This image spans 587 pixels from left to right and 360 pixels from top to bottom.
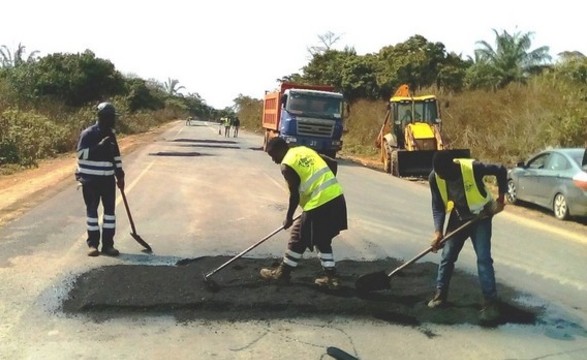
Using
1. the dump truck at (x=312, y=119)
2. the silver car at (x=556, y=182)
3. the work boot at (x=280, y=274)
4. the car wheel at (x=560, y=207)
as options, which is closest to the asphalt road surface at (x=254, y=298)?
the work boot at (x=280, y=274)

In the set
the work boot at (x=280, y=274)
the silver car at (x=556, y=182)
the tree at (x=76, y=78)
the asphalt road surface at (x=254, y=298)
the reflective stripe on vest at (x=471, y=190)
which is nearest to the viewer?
the asphalt road surface at (x=254, y=298)

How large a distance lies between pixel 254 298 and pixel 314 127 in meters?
18.0

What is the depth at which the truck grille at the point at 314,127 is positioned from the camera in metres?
23.7

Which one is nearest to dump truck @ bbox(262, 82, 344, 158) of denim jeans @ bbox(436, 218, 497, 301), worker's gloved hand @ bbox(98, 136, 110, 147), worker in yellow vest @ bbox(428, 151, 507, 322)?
worker's gloved hand @ bbox(98, 136, 110, 147)

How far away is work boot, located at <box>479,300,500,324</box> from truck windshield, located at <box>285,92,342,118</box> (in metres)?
18.5

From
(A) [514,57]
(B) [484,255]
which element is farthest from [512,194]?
(A) [514,57]

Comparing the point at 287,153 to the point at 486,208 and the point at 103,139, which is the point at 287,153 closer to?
the point at 486,208

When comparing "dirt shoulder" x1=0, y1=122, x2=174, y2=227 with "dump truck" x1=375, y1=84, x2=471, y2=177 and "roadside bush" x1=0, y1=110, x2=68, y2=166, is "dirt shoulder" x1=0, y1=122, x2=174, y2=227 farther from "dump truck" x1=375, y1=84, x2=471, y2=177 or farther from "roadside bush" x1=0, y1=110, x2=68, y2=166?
"dump truck" x1=375, y1=84, x2=471, y2=177

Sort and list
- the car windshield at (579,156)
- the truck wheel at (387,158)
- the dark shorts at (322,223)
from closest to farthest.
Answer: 1. the dark shorts at (322,223)
2. the car windshield at (579,156)
3. the truck wheel at (387,158)

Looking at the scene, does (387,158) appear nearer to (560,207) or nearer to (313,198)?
(560,207)

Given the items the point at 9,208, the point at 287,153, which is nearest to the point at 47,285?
the point at 287,153

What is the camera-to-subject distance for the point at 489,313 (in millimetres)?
5684

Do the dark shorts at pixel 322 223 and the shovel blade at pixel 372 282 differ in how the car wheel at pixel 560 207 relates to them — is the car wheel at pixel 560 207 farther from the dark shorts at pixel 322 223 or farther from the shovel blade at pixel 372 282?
the dark shorts at pixel 322 223

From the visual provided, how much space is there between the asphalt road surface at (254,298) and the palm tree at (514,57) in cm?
3443
